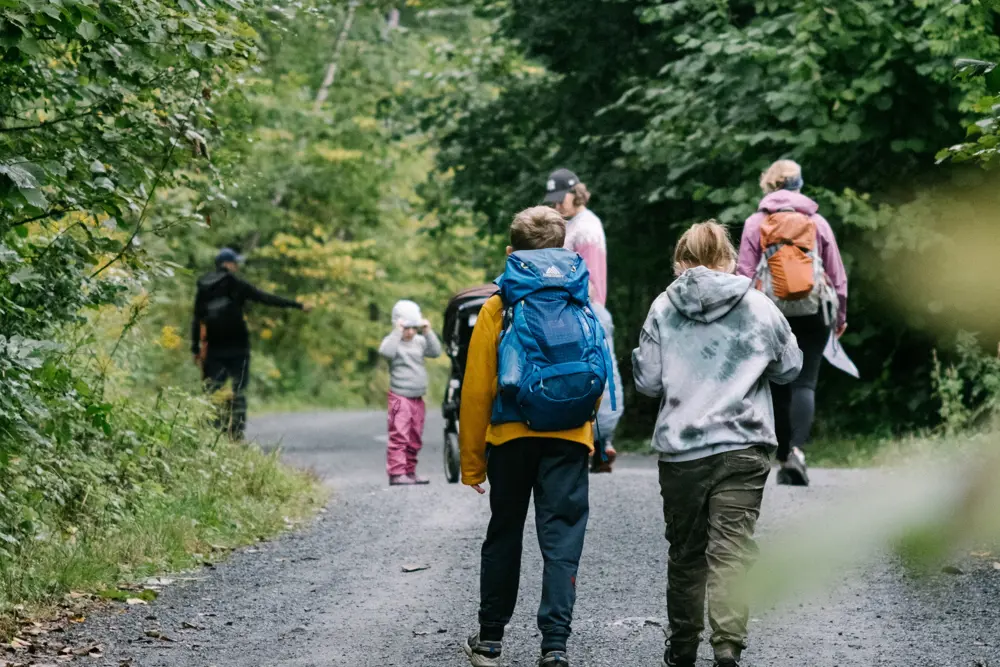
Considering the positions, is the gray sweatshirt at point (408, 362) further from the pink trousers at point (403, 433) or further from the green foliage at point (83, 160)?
the green foliage at point (83, 160)

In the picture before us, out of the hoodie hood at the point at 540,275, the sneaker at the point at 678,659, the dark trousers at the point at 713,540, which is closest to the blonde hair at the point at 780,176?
the hoodie hood at the point at 540,275

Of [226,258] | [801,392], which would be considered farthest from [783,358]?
[226,258]

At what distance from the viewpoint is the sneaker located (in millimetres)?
5344

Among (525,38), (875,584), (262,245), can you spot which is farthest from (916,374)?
(262,245)

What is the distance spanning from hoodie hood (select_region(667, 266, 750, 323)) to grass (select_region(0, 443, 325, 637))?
314 centimetres

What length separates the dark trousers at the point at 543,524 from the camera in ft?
17.5

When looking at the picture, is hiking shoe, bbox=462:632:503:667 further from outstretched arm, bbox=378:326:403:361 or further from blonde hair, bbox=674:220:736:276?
outstretched arm, bbox=378:326:403:361

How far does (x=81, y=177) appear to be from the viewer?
6781 mm

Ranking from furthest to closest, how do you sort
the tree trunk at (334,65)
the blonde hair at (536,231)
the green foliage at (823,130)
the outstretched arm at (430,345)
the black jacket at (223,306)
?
1. the tree trunk at (334,65)
2. the black jacket at (223,306)
3. the green foliage at (823,130)
4. the outstretched arm at (430,345)
5. the blonde hair at (536,231)

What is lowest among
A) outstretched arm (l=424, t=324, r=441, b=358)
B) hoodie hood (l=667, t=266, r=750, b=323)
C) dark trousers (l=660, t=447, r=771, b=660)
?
dark trousers (l=660, t=447, r=771, b=660)

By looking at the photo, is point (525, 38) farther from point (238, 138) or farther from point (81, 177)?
point (81, 177)

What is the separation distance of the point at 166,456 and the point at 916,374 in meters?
8.10

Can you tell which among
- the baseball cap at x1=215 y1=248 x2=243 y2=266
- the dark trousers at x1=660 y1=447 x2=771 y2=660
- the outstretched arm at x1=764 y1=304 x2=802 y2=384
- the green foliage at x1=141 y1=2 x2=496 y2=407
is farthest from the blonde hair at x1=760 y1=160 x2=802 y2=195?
the green foliage at x1=141 y1=2 x2=496 y2=407

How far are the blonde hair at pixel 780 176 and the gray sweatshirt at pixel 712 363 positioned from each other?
3.95 metres
